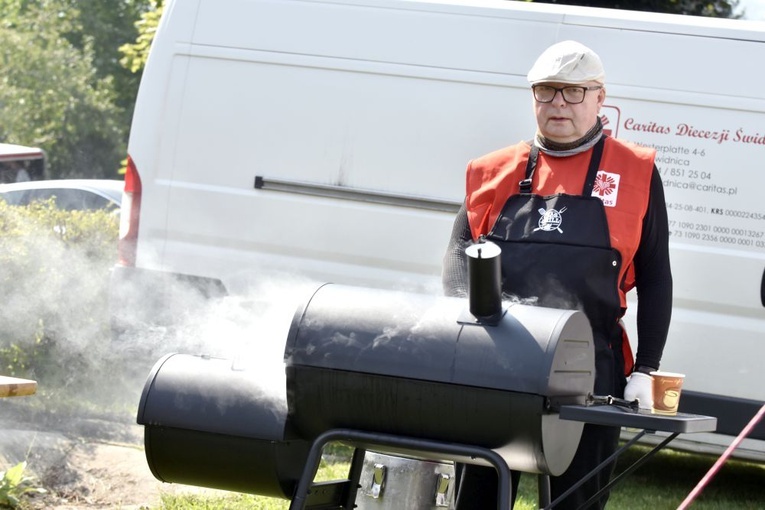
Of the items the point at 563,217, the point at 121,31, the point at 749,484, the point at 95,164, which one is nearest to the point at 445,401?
the point at 563,217

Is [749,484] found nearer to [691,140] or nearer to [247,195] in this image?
[691,140]

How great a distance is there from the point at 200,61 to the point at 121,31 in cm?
→ 3371

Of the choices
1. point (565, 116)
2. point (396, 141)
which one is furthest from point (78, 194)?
point (565, 116)

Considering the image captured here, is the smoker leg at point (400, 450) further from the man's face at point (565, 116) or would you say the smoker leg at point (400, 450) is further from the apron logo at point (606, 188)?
the man's face at point (565, 116)

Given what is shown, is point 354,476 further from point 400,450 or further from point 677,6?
point 677,6

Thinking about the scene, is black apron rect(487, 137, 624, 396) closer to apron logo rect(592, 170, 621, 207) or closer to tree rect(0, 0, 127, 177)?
apron logo rect(592, 170, 621, 207)

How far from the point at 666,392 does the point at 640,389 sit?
0.81 feet

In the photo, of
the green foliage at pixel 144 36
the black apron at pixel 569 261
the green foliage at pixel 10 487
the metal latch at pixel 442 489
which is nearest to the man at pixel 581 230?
the black apron at pixel 569 261

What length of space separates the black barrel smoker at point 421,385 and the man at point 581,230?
211 millimetres

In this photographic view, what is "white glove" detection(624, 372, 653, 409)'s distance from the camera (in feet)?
9.51

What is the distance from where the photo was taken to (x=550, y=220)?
300cm

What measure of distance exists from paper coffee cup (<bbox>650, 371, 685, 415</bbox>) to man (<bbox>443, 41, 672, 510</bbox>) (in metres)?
0.18

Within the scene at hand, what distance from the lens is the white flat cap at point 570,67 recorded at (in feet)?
9.84

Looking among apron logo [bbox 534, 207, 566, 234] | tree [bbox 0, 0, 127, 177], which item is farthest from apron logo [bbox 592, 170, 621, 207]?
tree [bbox 0, 0, 127, 177]
